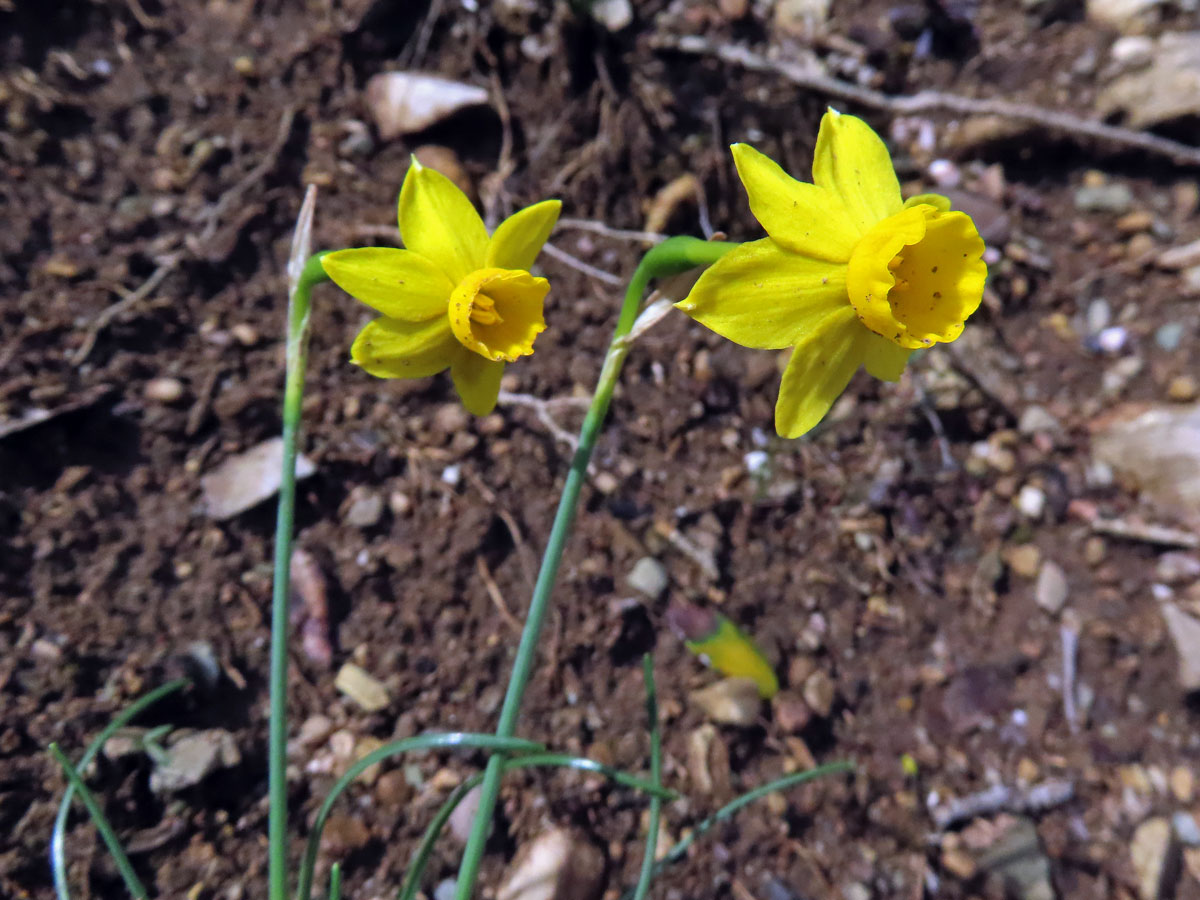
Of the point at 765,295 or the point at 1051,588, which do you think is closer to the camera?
the point at 765,295

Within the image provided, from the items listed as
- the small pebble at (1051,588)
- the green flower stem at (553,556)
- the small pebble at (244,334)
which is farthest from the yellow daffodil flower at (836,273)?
the small pebble at (244,334)

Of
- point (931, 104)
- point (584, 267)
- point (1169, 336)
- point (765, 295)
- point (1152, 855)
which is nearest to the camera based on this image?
point (765, 295)

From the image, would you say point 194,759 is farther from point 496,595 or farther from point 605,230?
point 605,230

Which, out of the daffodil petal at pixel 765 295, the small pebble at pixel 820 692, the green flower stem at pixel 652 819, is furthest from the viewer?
the small pebble at pixel 820 692

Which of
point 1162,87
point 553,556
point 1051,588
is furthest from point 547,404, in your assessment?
point 1162,87

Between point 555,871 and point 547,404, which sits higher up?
point 547,404


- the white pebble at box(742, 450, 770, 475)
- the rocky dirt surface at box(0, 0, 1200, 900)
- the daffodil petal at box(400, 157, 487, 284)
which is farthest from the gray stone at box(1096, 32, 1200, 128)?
A: the daffodil petal at box(400, 157, 487, 284)

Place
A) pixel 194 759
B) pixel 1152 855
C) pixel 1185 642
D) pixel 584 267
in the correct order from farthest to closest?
pixel 584 267 < pixel 1185 642 < pixel 1152 855 < pixel 194 759

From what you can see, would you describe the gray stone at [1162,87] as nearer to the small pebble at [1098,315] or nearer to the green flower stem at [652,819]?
the small pebble at [1098,315]
